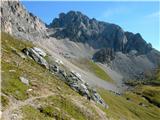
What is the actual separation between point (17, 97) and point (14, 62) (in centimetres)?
2165

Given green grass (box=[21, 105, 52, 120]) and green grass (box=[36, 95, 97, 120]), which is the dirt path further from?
green grass (box=[36, 95, 97, 120])

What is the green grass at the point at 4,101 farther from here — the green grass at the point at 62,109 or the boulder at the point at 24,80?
the boulder at the point at 24,80

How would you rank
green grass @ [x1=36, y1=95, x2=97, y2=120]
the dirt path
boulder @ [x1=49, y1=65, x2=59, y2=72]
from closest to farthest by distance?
the dirt path → green grass @ [x1=36, y1=95, x2=97, y2=120] → boulder @ [x1=49, y1=65, x2=59, y2=72]

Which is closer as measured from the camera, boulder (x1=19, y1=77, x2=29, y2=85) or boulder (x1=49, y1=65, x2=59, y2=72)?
boulder (x1=19, y1=77, x2=29, y2=85)

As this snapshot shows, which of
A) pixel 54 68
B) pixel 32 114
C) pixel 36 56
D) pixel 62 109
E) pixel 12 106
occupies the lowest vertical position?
pixel 32 114

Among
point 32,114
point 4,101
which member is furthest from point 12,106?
point 32,114

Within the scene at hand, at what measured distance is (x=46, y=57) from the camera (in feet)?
337

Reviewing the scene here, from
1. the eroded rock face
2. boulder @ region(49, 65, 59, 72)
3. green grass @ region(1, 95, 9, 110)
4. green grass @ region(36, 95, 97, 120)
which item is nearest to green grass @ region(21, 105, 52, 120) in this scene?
green grass @ region(36, 95, 97, 120)

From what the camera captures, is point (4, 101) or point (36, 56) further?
point (36, 56)

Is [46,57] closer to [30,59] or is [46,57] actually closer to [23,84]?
[30,59]

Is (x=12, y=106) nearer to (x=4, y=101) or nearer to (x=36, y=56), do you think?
(x=4, y=101)

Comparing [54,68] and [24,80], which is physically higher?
[54,68]

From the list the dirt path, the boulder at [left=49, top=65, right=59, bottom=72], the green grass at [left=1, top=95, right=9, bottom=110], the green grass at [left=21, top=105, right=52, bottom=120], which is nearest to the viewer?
the dirt path

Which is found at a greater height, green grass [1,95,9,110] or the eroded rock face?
the eroded rock face
